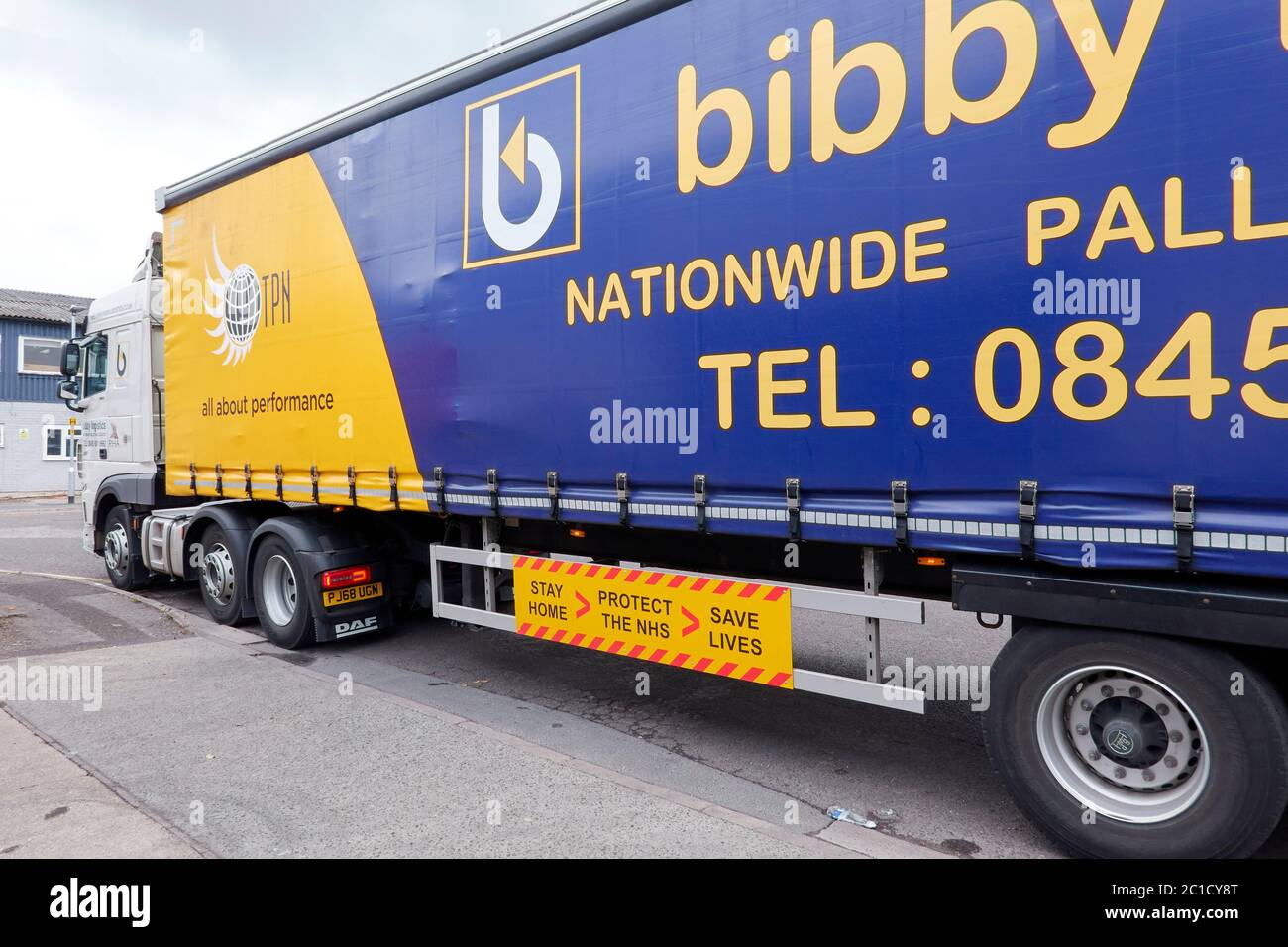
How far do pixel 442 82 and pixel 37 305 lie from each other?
112ft

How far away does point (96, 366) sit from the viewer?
983 cm

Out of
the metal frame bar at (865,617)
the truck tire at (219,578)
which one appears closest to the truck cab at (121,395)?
the truck tire at (219,578)

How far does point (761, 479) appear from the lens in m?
4.29

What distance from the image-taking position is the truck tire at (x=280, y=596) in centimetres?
709

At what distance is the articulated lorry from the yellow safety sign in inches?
1.0

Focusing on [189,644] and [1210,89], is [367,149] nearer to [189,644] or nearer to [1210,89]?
[189,644]

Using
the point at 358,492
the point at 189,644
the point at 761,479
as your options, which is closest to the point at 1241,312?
the point at 761,479

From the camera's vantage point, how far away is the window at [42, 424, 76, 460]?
1184 inches

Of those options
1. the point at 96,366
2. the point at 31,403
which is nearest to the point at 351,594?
the point at 96,366
